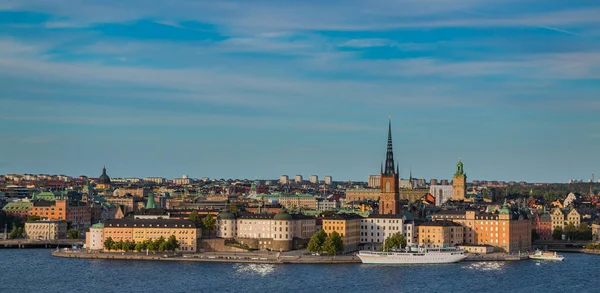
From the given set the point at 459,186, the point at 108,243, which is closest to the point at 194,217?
the point at 108,243

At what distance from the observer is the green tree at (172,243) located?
79.1 metres

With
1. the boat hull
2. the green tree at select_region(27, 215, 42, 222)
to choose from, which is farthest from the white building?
the boat hull

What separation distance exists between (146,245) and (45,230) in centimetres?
2364

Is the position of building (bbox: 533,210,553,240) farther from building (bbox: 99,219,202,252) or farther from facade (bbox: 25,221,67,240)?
facade (bbox: 25,221,67,240)

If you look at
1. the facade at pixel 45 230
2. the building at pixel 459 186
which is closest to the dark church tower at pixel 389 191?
the facade at pixel 45 230

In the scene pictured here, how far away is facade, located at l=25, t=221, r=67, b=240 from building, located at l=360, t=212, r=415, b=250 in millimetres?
28915

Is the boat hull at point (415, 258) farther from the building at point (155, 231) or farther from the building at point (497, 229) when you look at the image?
the building at point (155, 231)

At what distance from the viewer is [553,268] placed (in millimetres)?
73688

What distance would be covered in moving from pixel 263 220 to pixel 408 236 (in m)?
10.7

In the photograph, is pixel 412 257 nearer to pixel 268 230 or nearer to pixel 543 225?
pixel 268 230

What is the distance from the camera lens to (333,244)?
78000 mm

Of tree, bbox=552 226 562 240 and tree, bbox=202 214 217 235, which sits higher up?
tree, bbox=202 214 217 235

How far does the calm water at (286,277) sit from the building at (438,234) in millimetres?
7437

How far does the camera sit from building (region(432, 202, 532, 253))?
8506 cm
